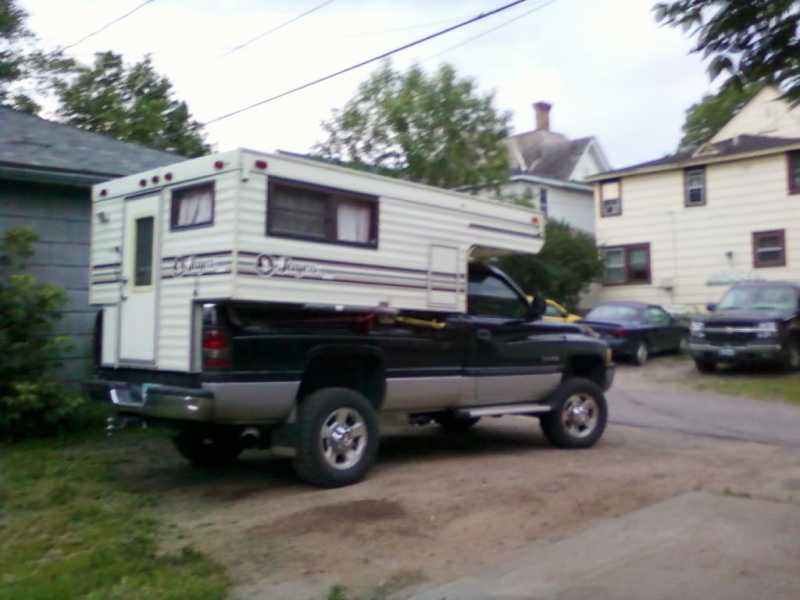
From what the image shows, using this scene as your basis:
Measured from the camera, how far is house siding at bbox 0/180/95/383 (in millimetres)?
10609

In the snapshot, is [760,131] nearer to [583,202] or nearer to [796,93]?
[583,202]

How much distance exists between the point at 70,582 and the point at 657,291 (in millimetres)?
25603

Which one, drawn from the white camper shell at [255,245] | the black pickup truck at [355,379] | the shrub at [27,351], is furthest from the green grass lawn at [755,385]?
the shrub at [27,351]

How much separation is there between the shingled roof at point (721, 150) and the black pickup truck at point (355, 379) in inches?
712

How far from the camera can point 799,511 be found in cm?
718

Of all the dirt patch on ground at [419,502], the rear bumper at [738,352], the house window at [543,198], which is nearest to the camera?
the dirt patch on ground at [419,502]

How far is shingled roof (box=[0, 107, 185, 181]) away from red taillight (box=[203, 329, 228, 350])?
431 cm

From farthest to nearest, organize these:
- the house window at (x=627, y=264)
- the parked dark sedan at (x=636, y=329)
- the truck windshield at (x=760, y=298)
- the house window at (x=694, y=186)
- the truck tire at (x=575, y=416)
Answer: the house window at (x=627, y=264) < the house window at (x=694, y=186) < the parked dark sedan at (x=636, y=329) < the truck windshield at (x=760, y=298) < the truck tire at (x=575, y=416)

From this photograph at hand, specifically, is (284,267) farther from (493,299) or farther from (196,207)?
(493,299)

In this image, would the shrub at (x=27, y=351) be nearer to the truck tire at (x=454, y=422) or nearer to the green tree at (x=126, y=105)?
the truck tire at (x=454, y=422)

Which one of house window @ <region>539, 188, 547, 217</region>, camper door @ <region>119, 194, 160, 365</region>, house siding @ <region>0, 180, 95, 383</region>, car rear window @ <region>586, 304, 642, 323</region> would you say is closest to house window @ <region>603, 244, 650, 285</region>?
house window @ <region>539, 188, 547, 217</region>

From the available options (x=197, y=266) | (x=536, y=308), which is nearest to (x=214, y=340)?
(x=197, y=266)

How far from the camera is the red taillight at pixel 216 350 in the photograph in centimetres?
727

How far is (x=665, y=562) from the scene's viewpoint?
586 cm
